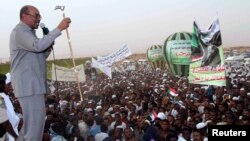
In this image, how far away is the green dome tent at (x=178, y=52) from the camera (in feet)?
72.9

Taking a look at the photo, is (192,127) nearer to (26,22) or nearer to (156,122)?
(156,122)

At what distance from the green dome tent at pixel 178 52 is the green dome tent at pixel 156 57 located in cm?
745

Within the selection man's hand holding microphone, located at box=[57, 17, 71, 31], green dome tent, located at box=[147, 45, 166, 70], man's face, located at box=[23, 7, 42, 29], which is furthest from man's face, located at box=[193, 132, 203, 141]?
green dome tent, located at box=[147, 45, 166, 70]

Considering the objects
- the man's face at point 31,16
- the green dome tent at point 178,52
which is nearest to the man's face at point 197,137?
the man's face at point 31,16

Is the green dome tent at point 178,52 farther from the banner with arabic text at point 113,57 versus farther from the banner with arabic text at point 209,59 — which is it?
the banner with arabic text at point 209,59

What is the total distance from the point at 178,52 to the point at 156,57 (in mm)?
10399

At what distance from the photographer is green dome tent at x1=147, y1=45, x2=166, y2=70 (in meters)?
32.4

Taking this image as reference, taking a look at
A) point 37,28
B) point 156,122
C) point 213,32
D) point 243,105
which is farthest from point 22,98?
point 213,32

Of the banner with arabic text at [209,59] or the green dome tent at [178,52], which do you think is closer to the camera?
the banner with arabic text at [209,59]

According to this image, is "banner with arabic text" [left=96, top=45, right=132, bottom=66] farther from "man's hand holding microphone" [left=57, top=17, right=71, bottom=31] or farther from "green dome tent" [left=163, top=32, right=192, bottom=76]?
"man's hand holding microphone" [left=57, top=17, right=71, bottom=31]

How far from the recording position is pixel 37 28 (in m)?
3.42

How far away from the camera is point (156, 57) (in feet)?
108

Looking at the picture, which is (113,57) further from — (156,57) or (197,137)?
(156,57)

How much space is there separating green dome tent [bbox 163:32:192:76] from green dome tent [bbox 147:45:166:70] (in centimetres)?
745
